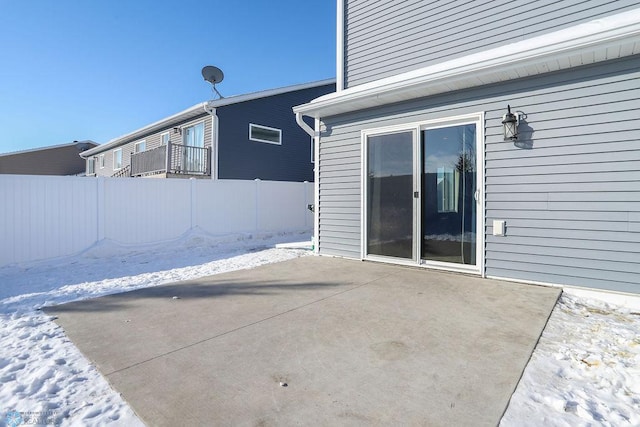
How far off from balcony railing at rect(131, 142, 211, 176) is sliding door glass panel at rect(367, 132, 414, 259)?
293 inches

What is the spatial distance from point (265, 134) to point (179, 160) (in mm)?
3267

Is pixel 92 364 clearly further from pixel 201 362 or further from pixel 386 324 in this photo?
pixel 386 324

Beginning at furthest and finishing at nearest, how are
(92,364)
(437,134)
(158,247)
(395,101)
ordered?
1. (158,247)
2. (395,101)
3. (437,134)
4. (92,364)

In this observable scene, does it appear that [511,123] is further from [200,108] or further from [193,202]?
[200,108]

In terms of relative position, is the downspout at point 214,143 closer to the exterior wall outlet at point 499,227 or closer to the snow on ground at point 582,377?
the exterior wall outlet at point 499,227

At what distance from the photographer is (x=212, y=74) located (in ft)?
39.5

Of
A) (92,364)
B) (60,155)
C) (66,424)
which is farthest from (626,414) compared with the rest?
(60,155)

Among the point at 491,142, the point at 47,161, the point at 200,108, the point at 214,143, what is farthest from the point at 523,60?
the point at 47,161

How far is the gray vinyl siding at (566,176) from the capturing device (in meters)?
3.34

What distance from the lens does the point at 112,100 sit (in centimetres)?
1160

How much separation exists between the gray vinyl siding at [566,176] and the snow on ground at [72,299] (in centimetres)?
375

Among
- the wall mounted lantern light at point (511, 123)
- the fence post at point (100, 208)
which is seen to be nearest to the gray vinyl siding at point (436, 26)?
the wall mounted lantern light at point (511, 123)

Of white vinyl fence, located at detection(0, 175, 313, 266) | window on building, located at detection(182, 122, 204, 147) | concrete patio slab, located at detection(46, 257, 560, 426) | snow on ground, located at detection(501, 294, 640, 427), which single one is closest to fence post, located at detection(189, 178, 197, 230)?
white vinyl fence, located at detection(0, 175, 313, 266)

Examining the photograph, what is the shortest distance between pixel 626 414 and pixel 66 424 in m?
2.76
